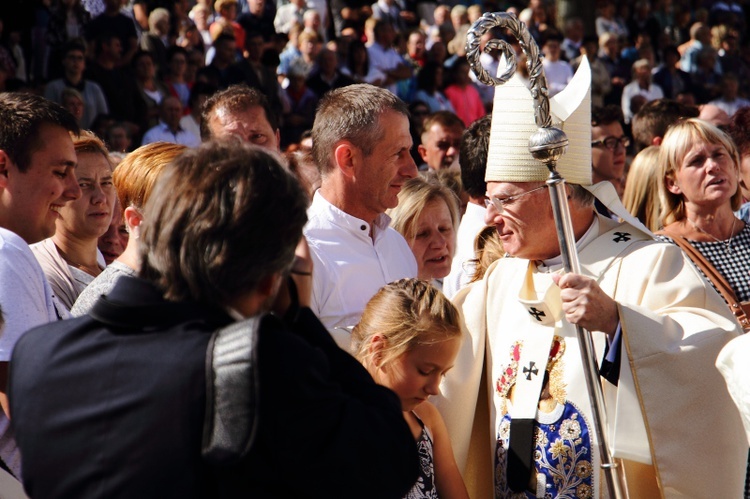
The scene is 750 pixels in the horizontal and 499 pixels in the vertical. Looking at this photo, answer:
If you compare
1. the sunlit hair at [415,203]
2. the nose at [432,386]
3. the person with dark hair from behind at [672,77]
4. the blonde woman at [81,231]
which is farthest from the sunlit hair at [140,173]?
the person with dark hair from behind at [672,77]

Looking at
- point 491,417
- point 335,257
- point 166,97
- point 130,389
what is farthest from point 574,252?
point 166,97

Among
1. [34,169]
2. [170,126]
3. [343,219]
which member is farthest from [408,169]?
[170,126]

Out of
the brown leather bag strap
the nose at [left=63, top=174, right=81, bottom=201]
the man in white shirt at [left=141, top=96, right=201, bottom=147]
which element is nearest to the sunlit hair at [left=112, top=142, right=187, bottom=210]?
the nose at [left=63, top=174, right=81, bottom=201]

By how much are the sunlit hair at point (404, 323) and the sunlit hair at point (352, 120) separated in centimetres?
91

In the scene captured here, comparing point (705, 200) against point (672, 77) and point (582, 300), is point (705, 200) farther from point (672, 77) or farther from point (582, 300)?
point (672, 77)

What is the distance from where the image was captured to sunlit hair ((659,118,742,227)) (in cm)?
505

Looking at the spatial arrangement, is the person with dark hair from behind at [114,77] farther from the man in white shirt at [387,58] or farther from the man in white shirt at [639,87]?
the man in white shirt at [639,87]

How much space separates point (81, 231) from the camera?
430 cm

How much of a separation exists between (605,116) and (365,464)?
6.32 meters

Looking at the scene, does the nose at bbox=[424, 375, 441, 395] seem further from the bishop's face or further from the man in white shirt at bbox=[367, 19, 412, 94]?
the man in white shirt at bbox=[367, 19, 412, 94]

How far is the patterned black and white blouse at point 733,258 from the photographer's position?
15.6 ft

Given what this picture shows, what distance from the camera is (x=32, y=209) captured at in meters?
3.59

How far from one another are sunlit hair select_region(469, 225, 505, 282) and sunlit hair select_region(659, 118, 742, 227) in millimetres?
1069

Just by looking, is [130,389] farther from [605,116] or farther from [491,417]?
[605,116]
